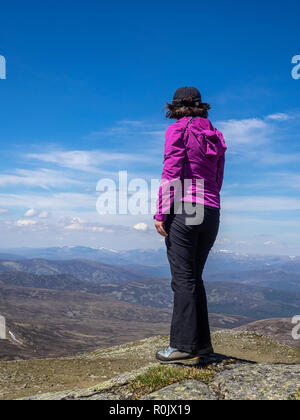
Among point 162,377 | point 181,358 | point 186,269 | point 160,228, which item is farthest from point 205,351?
point 160,228

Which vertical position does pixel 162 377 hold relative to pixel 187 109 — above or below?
below

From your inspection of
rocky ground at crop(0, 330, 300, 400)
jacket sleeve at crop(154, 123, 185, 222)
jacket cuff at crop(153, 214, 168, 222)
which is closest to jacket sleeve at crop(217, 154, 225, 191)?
jacket sleeve at crop(154, 123, 185, 222)

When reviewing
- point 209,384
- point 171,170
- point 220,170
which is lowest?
Result: point 209,384

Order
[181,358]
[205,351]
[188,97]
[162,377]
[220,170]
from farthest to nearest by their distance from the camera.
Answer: [220,170]
[205,351]
[188,97]
[181,358]
[162,377]

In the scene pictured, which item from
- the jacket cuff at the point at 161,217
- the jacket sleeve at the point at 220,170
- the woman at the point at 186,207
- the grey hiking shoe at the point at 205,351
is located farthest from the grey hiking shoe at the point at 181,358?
the jacket sleeve at the point at 220,170

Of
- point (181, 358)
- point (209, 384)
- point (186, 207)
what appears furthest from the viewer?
point (181, 358)

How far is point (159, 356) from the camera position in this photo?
6.60 m

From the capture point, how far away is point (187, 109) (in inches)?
260

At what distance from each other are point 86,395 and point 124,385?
2.10ft

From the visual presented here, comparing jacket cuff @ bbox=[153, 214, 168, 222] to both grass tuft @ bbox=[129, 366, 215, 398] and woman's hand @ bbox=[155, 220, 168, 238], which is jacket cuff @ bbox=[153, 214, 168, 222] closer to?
woman's hand @ bbox=[155, 220, 168, 238]

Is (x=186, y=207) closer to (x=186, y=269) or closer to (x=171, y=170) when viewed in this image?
(x=171, y=170)

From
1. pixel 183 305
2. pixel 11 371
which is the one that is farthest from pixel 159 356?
pixel 11 371

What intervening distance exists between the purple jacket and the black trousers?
282 mm

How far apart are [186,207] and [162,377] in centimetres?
290
